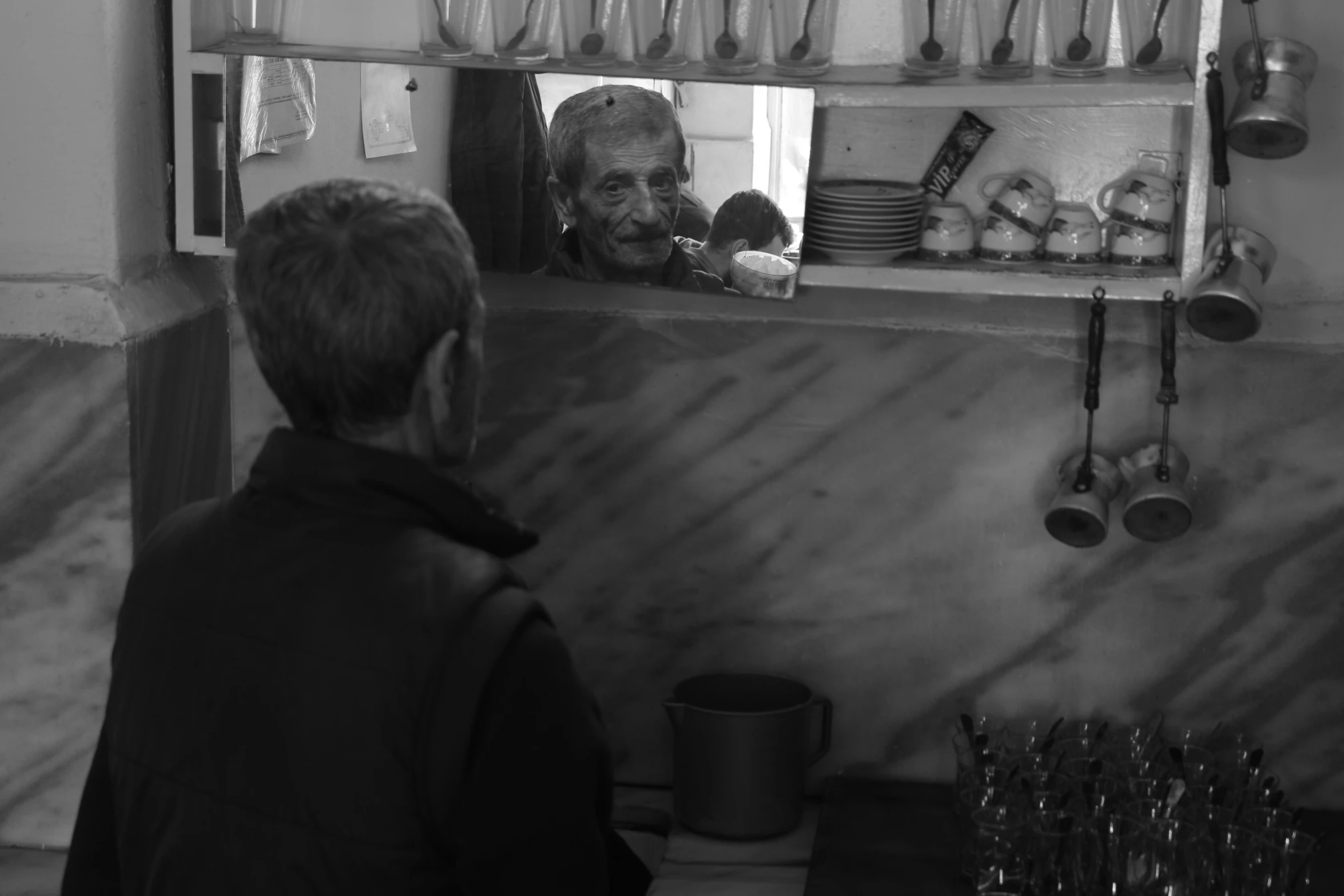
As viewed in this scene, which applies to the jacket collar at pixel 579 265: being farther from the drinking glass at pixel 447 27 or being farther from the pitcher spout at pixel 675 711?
the pitcher spout at pixel 675 711

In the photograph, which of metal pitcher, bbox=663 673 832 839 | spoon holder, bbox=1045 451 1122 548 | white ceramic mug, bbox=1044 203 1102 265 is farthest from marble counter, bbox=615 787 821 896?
white ceramic mug, bbox=1044 203 1102 265

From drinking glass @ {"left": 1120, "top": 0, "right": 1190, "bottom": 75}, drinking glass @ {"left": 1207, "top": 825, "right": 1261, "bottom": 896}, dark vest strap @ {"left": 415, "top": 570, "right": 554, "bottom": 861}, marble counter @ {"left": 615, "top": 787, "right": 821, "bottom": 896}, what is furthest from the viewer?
marble counter @ {"left": 615, "top": 787, "right": 821, "bottom": 896}

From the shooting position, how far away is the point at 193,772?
1058 mm

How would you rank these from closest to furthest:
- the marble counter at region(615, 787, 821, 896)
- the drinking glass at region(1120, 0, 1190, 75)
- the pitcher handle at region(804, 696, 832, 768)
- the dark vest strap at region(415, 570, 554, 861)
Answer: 1. the dark vest strap at region(415, 570, 554, 861)
2. the drinking glass at region(1120, 0, 1190, 75)
3. the marble counter at region(615, 787, 821, 896)
4. the pitcher handle at region(804, 696, 832, 768)

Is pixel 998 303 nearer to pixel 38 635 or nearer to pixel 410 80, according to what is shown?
pixel 410 80

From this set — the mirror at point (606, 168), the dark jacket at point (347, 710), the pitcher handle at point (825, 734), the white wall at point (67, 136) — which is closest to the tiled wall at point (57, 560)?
the white wall at point (67, 136)

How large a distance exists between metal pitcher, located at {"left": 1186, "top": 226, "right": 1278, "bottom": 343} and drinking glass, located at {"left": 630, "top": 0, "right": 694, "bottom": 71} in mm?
695

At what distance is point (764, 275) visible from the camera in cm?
187

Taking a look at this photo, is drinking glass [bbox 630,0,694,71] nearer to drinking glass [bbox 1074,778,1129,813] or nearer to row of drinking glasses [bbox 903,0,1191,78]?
row of drinking glasses [bbox 903,0,1191,78]

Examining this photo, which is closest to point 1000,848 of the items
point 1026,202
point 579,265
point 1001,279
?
point 1001,279

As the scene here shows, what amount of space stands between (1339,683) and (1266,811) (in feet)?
1.24

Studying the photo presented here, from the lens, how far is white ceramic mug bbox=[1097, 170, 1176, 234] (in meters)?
1.83

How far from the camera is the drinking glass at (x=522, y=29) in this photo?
6.27ft

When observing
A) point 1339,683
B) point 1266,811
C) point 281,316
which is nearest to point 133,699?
point 281,316
